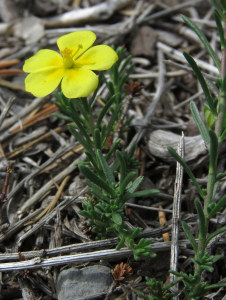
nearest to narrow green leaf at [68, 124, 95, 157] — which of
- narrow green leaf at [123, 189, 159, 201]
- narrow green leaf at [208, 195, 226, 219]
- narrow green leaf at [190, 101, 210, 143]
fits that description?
narrow green leaf at [123, 189, 159, 201]

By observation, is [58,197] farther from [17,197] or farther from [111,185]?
[111,185]

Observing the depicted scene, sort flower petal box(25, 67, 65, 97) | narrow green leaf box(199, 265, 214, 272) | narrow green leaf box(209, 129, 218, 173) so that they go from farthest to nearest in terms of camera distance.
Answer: flower petal box(25, 67, 65, 97), narrow green leaf box(199, 265, 214, 272), narrow green leaf box(209, 129, 218, 173)

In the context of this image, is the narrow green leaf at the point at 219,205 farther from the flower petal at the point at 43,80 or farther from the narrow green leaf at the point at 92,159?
the flower petal at the point at 43,80

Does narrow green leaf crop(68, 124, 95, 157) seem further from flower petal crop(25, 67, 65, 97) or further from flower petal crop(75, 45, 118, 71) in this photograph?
flower petal crop(75, 45, 118, 71)

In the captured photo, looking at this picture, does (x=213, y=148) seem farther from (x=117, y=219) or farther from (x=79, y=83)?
(x=79, y=83)

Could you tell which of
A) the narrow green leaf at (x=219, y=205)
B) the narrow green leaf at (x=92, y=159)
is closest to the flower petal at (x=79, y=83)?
the narrow green leaf at (x=92, y=159)
